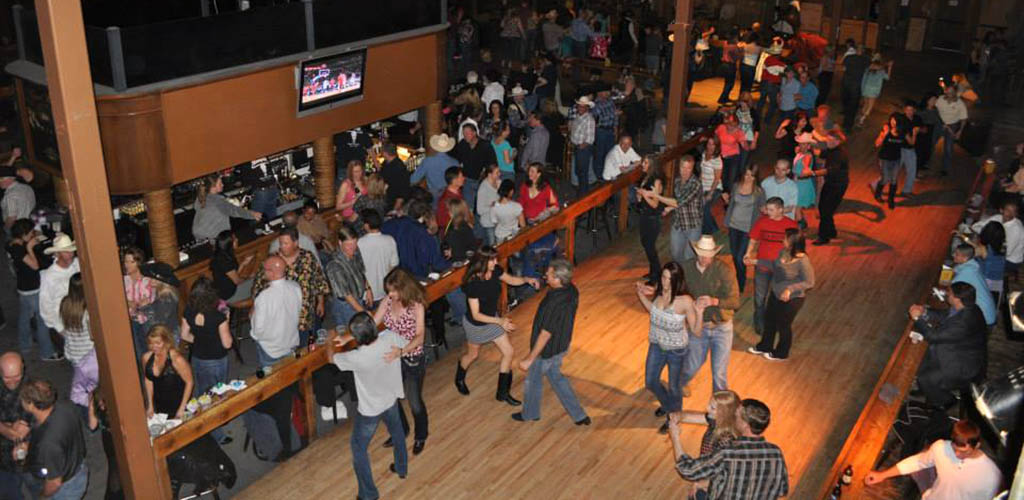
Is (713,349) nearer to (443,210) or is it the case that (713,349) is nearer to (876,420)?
(876,420)

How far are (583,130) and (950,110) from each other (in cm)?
526

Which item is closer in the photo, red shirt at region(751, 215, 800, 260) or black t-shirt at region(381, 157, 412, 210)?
red shirt at region(751, 215, 800, 260)

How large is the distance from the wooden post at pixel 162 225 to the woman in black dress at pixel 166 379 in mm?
3099

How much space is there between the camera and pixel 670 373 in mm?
6855

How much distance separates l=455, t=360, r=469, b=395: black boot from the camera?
7.55 metres

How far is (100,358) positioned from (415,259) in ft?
10.2

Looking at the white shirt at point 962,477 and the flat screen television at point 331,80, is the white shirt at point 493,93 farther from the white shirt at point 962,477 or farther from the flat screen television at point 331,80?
the white shirt at point 962,477

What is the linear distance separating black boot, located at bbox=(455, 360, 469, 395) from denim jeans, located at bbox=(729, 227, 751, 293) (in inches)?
120

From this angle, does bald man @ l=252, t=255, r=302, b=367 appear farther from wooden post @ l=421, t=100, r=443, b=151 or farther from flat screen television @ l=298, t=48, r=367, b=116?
wooden post @ l=421, t=100, r=443, b=151

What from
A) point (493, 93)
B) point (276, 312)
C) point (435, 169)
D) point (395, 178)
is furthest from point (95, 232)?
point (493, 93)

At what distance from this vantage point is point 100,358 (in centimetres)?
525

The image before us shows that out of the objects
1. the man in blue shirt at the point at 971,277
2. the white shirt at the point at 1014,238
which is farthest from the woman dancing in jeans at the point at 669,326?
the white shirt at the point at 1014,238

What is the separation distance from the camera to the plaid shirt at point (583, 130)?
11.4 meters

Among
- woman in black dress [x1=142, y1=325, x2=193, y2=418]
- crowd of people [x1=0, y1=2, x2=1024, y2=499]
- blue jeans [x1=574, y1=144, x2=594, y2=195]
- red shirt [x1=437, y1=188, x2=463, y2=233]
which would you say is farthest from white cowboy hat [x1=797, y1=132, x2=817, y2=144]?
woman in black dress [x1=142, y1=325, x2=193, y2=418]
